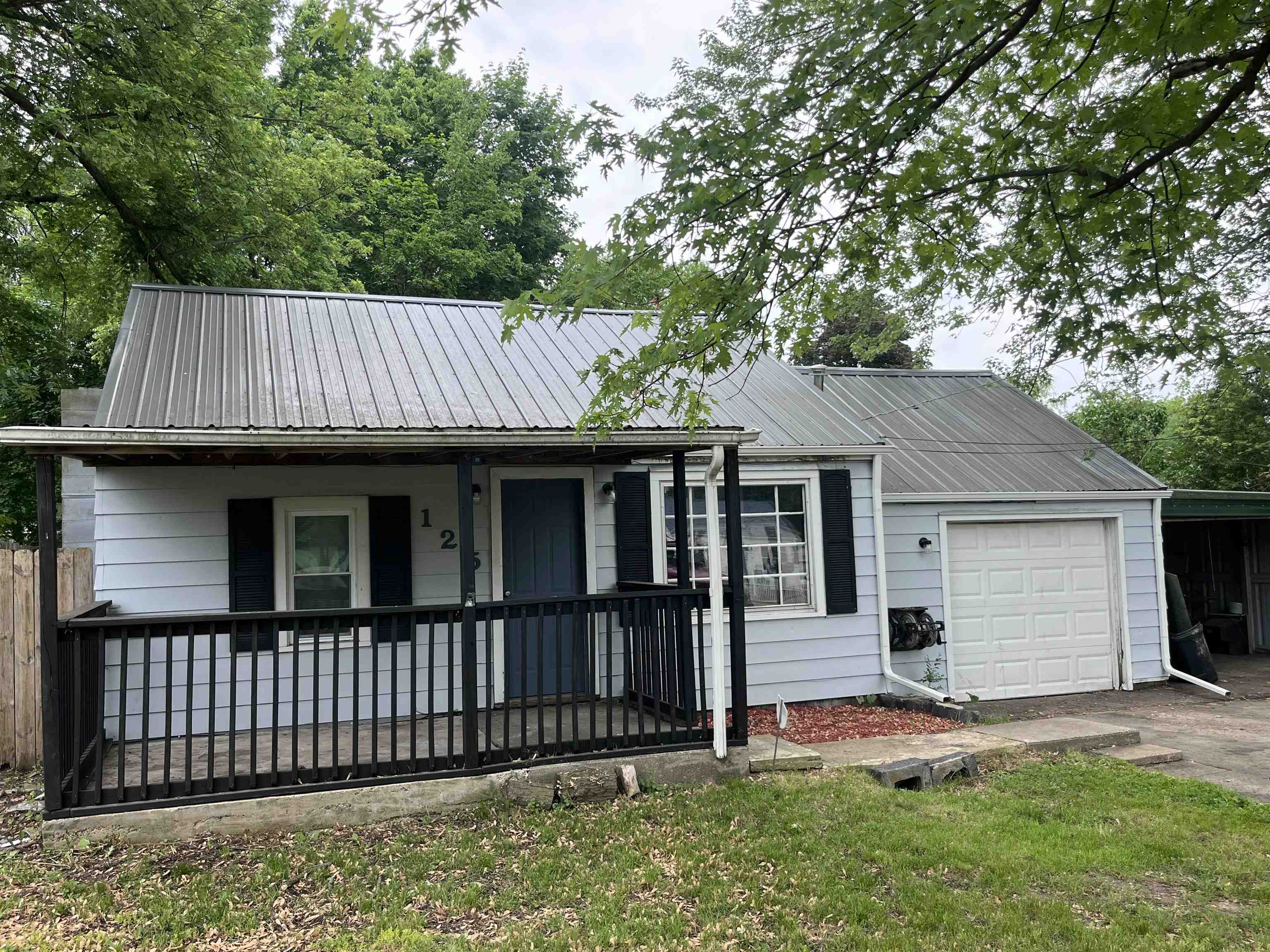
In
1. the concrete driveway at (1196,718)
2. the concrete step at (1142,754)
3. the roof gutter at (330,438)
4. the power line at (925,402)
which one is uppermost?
the power line at (925,402)

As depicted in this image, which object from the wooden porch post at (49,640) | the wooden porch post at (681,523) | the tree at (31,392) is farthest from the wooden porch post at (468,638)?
the tree at (31,392)

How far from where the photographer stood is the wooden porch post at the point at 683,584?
6.25 m

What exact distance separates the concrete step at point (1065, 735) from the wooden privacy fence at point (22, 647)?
23.5ft

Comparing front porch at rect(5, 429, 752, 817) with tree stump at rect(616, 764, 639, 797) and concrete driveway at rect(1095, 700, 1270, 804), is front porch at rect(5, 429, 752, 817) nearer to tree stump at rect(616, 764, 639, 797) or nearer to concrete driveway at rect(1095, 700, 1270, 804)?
tree stump at rect(616, 764, 639, 797)

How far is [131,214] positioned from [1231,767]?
1245 cm

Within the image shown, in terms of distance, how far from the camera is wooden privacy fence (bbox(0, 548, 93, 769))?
663 cm

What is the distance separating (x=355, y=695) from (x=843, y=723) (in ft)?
14.6

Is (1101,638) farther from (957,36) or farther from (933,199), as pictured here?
(957,36)

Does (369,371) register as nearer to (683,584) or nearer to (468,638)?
(468,638)

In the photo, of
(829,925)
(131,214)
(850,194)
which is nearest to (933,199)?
(850,194)

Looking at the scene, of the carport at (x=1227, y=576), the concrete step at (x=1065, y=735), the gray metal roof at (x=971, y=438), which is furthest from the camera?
the carport at (x=1227, y=576)

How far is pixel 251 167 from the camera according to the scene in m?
10.9

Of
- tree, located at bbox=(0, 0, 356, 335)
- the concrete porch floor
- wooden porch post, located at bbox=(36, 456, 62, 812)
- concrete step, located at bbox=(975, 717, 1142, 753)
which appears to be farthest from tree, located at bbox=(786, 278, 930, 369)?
tree, located at bbox=(0, 0, 356, 335)

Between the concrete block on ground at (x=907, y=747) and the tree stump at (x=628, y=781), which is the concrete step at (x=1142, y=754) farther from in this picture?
the tree stump at (x=628, y=781)
